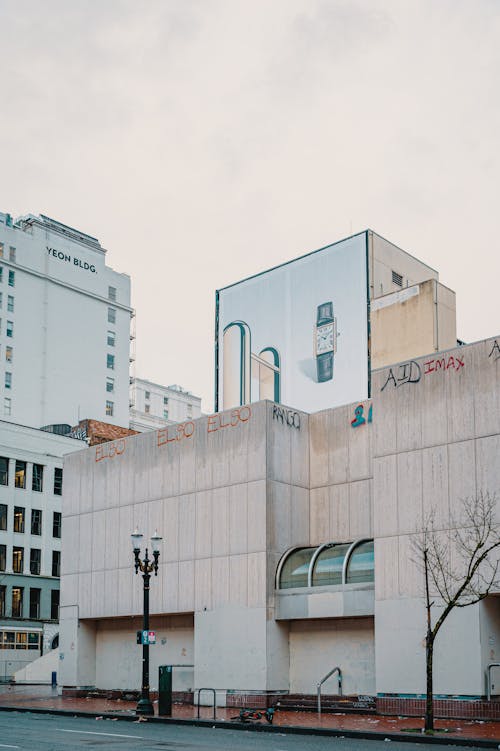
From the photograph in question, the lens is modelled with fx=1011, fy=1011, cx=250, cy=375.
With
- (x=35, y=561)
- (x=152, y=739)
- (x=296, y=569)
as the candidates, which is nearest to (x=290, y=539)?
A: (x=296, y=569)

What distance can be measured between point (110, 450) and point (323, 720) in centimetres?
1895

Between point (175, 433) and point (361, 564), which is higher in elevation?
point (175, 433)

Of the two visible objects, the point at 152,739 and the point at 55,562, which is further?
the point at 55,562

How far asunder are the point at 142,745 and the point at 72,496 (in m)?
26.1

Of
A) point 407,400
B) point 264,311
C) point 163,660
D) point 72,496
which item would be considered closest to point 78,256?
point 264,311

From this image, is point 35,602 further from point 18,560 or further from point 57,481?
point 57,481

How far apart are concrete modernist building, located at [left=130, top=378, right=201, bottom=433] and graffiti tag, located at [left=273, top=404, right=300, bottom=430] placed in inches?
4387

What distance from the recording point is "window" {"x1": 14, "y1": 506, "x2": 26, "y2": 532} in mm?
77688

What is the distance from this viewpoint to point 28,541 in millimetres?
78438

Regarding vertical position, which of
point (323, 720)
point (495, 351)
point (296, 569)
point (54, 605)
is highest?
point (495, 351)

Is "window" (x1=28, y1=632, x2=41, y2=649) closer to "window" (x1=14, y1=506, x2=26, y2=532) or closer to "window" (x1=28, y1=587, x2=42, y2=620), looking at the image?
"window" (x1=28, y1=587, x2=42, y2=620)

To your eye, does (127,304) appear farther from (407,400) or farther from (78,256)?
(407,400)

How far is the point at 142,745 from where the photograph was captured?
22.3m

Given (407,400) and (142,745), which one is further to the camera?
(407,400)
